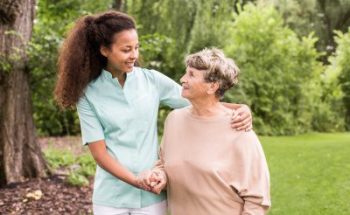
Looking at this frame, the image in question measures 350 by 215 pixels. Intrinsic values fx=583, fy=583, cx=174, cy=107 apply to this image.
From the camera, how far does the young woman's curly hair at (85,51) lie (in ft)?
8.63

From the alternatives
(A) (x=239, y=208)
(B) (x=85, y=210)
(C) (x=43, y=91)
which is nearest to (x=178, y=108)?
(A) (x=239, y=208)

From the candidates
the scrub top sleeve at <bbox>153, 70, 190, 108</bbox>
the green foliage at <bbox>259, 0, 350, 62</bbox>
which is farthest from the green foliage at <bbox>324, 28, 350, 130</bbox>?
the scrub top sleeve at <bbox>153, 70, 190, 108</bbox>

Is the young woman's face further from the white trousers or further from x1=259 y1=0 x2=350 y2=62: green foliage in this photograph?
x1=259 y1=0 x2=350 y2=62: green foliage

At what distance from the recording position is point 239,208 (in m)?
2.52

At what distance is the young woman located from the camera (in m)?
2.60

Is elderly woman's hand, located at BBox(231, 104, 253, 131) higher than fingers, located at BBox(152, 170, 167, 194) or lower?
higher

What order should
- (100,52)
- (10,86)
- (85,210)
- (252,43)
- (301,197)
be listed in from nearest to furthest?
1. (100,52)
2. (85,210)
3. (10,86)
4. (301,197)
5. (252,43)

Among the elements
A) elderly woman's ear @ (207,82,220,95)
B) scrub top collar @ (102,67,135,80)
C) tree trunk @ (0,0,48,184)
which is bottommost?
tree trunk @ (0,0,48,184)

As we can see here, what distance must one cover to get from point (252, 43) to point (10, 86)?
12978 mm

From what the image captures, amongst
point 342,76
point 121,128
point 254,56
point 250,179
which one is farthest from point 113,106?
point 342,76

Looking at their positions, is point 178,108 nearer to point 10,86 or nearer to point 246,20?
point 10,86

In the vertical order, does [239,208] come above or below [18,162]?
above

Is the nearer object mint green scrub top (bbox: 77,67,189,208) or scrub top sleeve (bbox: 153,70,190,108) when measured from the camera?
mint green scrub top (bbox: 77,67,189,208)

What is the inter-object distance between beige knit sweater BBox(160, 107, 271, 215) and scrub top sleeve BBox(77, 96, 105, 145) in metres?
0.33
